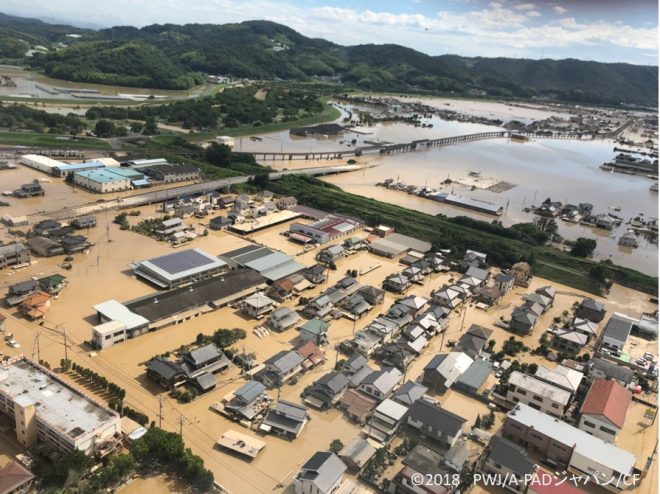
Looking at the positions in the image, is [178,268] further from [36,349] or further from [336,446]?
[336,446]

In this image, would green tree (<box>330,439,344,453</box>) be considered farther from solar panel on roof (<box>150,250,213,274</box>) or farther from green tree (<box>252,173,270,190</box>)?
green tree (<box>252,173,270,190</box>)

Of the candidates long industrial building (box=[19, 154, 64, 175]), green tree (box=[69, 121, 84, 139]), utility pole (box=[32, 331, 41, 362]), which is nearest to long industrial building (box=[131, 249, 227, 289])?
utility pole (box=[32, 331, 41, 362])

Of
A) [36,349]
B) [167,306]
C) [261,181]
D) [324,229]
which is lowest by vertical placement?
[36,349]

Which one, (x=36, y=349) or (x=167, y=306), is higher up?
(x=167, y=306)

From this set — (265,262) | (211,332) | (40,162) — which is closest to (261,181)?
(265,262)

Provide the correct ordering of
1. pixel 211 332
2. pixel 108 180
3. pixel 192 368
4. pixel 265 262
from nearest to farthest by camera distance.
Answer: pixel 192 368 → pixel 211 332 → pixel 265 262 → pixel 108 180

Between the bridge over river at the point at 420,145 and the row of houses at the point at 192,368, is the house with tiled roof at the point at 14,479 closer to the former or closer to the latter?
the row of houses at the point at 192,368
